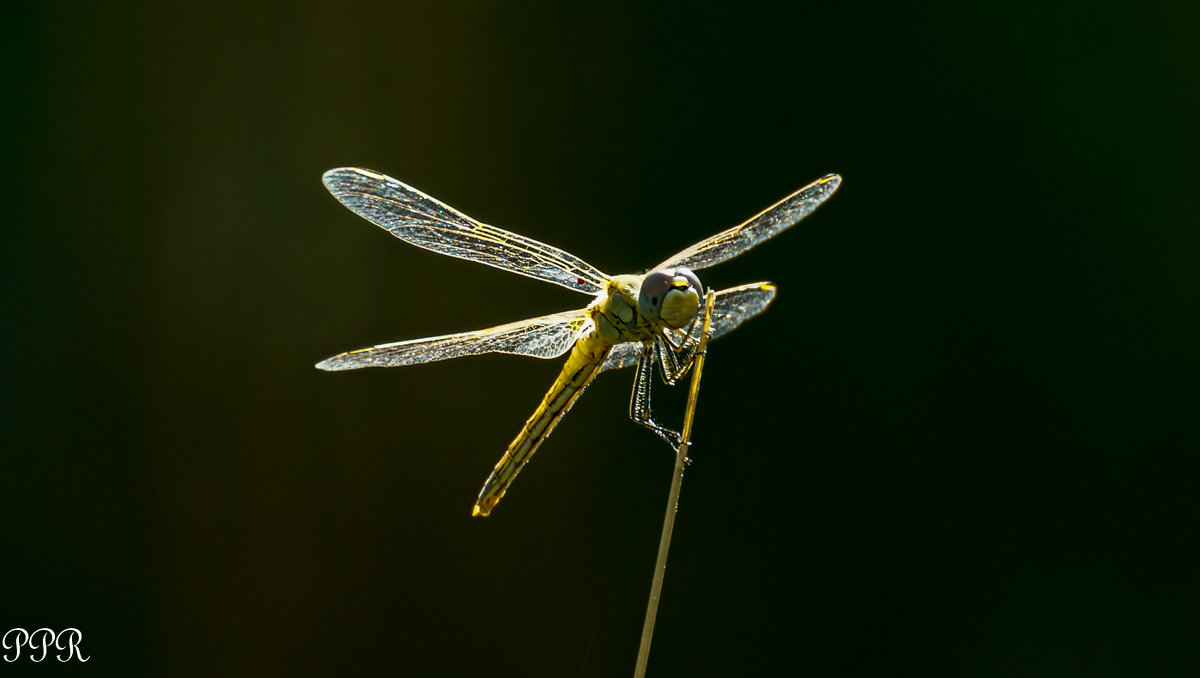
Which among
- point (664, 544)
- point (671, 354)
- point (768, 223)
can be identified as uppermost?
point (768, 223)

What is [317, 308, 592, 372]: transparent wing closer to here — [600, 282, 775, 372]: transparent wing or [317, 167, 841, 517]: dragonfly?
[317, 167, 841, 517]: dragonfly

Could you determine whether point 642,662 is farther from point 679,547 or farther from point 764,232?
point 679,547

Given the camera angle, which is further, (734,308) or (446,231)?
(734,308)

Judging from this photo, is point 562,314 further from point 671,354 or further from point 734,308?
point 734,308

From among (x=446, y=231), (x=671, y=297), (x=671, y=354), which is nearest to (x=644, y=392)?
(x=671, y=354)

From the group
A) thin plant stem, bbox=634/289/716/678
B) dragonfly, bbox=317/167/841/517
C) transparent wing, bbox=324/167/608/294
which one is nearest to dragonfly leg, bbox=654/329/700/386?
dragonfly, bbox=317/167/841/517

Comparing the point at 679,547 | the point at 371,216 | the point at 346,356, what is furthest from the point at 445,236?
the point at 679,547
